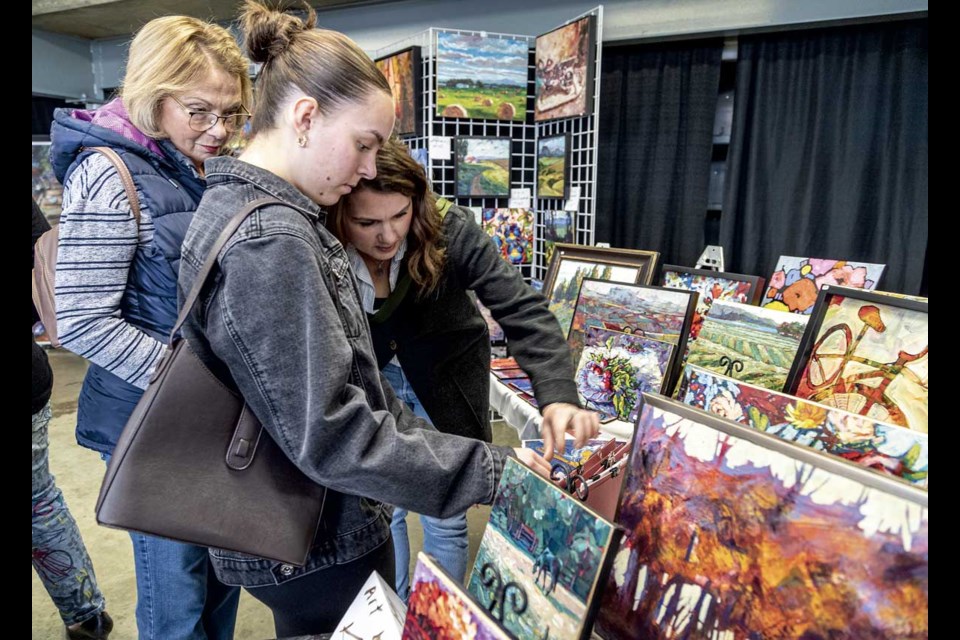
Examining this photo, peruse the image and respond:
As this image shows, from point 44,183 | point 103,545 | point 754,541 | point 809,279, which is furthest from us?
point 44,183

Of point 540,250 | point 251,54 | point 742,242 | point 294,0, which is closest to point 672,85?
point 742,242

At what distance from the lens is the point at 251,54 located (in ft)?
2.79

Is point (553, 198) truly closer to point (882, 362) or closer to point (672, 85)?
point (672, 85)

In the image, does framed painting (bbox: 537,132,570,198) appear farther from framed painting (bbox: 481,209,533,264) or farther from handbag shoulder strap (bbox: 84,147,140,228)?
handbag shoulder strap (bbox: 84,147,140,228)

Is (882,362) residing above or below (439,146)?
below

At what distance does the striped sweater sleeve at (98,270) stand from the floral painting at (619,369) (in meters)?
1.01

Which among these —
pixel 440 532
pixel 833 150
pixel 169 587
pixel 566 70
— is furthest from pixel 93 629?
pixel 833 150

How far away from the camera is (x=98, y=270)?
105cm

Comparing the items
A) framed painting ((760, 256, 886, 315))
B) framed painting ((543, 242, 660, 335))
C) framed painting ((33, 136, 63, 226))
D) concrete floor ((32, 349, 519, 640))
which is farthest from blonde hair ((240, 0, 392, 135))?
framed painting ((33, 136, 63, 226))

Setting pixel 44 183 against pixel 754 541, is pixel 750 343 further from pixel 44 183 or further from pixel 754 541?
pixel 44 183

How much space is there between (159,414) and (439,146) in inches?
95.2

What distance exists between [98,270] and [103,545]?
1.82 metres

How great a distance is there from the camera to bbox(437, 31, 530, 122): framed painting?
9.27 ft

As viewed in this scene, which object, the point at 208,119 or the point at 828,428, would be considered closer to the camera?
the point at 828,428
